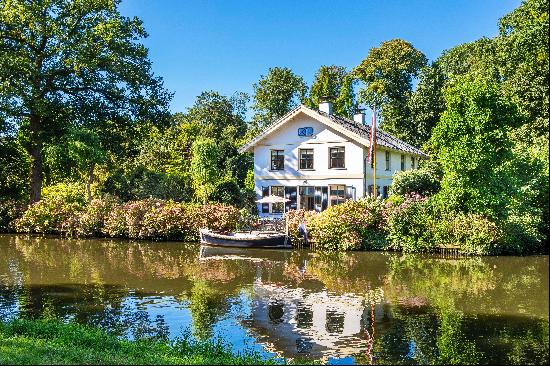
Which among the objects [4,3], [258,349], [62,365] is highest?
[4,3]

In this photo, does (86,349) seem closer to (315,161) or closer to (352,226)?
(352,226)

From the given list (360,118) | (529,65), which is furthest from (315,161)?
(529,65)

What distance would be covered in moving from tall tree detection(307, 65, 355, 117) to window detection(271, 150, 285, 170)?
1941 centimetres

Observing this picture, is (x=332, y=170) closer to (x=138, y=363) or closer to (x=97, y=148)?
(x=97, y=148)

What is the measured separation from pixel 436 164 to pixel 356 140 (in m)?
5.97

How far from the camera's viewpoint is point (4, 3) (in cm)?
3991

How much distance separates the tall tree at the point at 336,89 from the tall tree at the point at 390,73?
202 cm

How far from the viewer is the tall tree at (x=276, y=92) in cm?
6525

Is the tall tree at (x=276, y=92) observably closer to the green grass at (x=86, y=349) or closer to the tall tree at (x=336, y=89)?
the tall tree at (x=336, y=89)

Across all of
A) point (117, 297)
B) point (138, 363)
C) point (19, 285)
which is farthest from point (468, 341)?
point (19, 285)

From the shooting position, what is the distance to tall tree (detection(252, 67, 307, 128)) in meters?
65.2

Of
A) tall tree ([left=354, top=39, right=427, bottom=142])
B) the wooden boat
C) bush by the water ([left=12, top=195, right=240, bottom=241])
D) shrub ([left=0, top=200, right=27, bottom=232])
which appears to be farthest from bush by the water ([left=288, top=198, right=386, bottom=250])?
tall tree ([left=354, top=39, right=427, bottom=142])

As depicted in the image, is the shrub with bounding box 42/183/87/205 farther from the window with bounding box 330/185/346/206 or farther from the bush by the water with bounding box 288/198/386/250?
the bush by the water with bounding box 288/198/386/250

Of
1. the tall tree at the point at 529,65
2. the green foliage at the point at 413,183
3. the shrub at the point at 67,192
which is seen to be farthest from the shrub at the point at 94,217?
the tall tree at the point at 529,65
